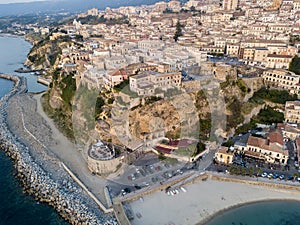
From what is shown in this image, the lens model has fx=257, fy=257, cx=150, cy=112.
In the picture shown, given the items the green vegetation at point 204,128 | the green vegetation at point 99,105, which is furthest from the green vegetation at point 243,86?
the green vegetation at point 99,105

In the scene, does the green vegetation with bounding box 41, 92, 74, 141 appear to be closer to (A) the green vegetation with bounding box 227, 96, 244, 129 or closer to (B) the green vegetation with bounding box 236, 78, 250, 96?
(A) the green vegetation with bounding box 227, 96, 244, 129

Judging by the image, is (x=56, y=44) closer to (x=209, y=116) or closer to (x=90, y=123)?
(x=90, y=123)

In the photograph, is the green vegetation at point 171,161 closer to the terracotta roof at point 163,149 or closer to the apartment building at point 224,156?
the terracotta roof at point 163,149

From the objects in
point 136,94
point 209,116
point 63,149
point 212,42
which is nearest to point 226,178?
point 209,116

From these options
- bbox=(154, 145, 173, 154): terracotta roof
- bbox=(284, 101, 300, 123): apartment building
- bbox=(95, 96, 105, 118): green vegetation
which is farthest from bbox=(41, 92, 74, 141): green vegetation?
bbox=(284, 101, 300, 123): apartment building

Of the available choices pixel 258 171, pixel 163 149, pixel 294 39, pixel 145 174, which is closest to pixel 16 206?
pixel 145 174

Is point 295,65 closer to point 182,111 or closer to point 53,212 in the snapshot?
point 182,111
